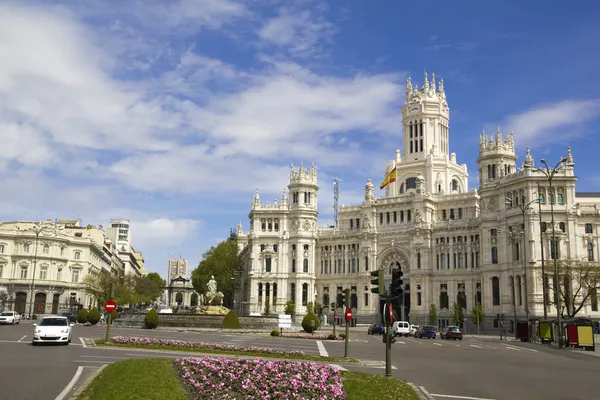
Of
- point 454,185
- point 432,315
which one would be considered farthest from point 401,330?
point 454,185

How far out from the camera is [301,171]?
114m

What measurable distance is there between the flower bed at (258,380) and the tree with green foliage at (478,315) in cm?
6982

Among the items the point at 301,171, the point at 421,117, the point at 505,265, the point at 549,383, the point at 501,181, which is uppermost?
the point at 421,117

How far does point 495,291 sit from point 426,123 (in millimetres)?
38280

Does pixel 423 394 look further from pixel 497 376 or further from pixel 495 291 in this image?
pixel 495 291

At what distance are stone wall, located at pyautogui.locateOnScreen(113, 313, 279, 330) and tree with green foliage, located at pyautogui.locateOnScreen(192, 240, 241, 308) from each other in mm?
53693

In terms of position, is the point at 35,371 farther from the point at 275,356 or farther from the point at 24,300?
the point at 24,300

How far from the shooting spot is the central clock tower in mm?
111125

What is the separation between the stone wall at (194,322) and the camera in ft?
212

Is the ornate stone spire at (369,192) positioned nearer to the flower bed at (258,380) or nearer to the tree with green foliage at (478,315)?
the tree with green foliage at (478,315)

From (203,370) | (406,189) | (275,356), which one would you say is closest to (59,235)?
(406,189)

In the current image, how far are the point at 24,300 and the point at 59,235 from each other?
39.7ft

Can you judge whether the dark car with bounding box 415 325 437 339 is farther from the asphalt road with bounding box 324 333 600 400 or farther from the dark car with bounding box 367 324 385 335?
the asphalt road with bounding box 324 333 600 400

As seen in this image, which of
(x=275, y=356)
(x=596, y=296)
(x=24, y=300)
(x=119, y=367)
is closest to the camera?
(x=119, y=367)
